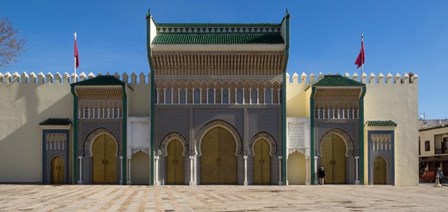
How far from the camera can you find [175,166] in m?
22.4

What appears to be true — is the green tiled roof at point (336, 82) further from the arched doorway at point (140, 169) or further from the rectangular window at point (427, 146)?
the rectangular window at point (427, 146)

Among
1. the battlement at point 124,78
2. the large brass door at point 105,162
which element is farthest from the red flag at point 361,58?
the large brass door at point 105,162

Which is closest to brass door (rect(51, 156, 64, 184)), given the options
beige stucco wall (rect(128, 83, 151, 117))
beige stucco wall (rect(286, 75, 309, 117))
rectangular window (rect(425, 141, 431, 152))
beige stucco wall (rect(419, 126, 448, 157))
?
beige stucco wall (rect(128, 83, 151, 117))

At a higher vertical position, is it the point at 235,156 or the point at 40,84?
the point at 40,84

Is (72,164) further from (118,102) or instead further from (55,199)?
(55,199)

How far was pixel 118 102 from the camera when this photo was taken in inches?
882

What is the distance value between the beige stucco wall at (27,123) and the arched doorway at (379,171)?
13.3 meters

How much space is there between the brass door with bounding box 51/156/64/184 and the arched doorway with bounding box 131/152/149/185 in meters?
3.02

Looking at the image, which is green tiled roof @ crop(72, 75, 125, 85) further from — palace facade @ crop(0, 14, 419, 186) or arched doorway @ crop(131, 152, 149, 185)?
arched doorway @ crop(131, 152, 149, 185)

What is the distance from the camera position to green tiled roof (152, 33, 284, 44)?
72.9ft

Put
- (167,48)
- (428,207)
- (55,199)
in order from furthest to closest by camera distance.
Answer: (167,48) < (55,199) < (428,207)

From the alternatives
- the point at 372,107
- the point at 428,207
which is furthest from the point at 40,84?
the point at 428,207

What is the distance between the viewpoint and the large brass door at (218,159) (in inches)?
882

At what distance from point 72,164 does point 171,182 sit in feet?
14.0
